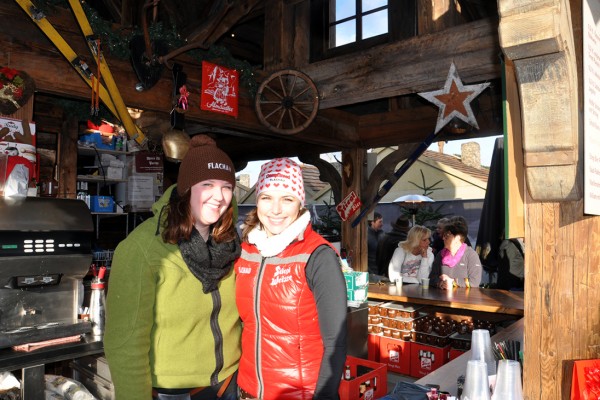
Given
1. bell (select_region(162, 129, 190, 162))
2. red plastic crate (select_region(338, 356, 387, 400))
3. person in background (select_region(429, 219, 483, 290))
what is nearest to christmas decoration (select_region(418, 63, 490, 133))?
person in background (select_region(429, 219, 483, 290))

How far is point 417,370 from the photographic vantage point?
496 centimetres

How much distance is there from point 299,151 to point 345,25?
2663mm

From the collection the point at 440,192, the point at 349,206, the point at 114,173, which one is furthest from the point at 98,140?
the point at 440,192

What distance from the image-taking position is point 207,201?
1.93 metres

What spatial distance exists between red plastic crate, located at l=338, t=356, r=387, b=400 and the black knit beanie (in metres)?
1.73

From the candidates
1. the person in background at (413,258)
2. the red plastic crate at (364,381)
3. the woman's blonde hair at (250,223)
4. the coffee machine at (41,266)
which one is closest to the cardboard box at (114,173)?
the person in background at (413,258)

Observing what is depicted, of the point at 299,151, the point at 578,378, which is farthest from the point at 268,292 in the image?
the point at 299,151

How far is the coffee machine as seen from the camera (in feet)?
8.52

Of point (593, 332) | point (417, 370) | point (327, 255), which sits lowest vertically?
point (417, 370)

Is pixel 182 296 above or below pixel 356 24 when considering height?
below

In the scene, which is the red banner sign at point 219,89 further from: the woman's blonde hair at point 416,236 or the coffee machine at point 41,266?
the woman's blonde hair at point 416,236

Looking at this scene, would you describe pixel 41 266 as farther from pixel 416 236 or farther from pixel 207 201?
pixel 416 236

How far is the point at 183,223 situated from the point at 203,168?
0.74ft

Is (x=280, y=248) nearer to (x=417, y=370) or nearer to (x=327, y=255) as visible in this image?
(x=327, y=255)
